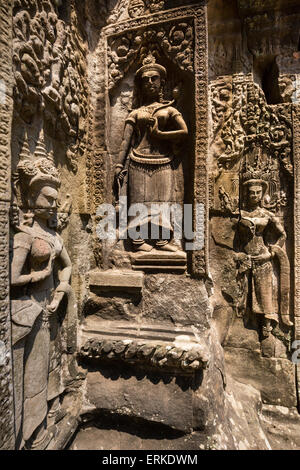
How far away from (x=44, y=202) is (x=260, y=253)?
115 inches

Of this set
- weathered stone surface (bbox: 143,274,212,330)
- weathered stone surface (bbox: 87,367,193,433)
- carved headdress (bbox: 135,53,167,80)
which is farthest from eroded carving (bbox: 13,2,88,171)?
weathered stone surface (bbox: 87,367,193,433)

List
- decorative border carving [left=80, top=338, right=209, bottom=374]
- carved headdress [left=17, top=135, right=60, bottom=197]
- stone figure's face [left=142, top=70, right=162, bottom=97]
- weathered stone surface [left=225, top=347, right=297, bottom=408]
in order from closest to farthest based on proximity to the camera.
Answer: carved headdress [left=17, top=135, right=60, bottom=197] < decorative border carving [left=80, top=338, right=209, bottom=374] < stone figure's face [left=142, top=70, right=162, bottom=97] < weathered stone surface [left=225, top=347, right=297, bottom=408]

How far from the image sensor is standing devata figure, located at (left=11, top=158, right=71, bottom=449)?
1699mm

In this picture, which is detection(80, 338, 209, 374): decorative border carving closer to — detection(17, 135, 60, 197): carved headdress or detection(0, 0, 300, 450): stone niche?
detection(0, 0, 300, 450): stone niche

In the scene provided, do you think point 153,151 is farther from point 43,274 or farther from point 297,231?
point 297,231

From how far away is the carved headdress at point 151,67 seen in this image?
2.70m

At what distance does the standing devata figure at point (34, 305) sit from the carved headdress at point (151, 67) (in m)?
1.76

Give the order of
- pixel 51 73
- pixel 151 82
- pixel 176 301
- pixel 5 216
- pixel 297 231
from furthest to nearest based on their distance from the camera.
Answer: pixel 297 231 → pixel 151 82 → pixel 176 301 → pixel 51 73 → pixel 5 216

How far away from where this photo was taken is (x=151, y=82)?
106 inches

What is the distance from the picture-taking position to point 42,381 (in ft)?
6.24

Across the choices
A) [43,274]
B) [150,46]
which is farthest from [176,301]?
[150,46]

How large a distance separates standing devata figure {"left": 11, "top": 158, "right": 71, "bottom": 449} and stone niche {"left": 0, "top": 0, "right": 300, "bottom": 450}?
15 millimetres

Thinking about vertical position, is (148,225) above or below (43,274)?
above

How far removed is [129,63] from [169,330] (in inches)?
130
